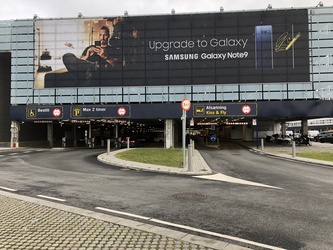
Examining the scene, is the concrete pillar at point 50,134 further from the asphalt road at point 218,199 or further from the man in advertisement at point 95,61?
the asphalt road at point 218,199

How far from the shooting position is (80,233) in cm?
506

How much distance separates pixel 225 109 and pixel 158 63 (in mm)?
12240

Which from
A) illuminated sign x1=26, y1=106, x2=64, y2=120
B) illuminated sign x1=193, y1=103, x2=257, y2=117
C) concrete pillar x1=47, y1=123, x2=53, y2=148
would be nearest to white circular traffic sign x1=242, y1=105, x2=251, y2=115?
illuminated sign x1=193, y1=103, x2=257, y2=117

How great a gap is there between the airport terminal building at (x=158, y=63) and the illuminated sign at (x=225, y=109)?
268 cm

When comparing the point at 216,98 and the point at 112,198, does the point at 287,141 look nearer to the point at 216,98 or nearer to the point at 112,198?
the point at 216,98

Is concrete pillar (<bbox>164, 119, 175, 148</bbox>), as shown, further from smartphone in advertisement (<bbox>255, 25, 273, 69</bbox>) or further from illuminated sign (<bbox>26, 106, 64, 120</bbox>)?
smartphone in advertisement (<bbox>255, 25, 273, 69</bbox>)

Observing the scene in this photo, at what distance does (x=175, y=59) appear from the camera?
40.8 metres

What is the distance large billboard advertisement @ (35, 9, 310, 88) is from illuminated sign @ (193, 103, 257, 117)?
20.3ft

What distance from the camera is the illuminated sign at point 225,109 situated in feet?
115

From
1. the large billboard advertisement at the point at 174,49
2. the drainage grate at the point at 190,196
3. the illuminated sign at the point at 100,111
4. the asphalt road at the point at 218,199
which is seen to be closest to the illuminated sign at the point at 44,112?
the illuminated sign at the point at 100,111

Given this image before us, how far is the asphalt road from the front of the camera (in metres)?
5.39

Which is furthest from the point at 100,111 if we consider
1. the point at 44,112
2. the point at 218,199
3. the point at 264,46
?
the point at 218,199

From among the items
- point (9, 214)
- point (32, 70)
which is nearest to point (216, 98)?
point (32, 70)

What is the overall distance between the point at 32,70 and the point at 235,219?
4304 cm
